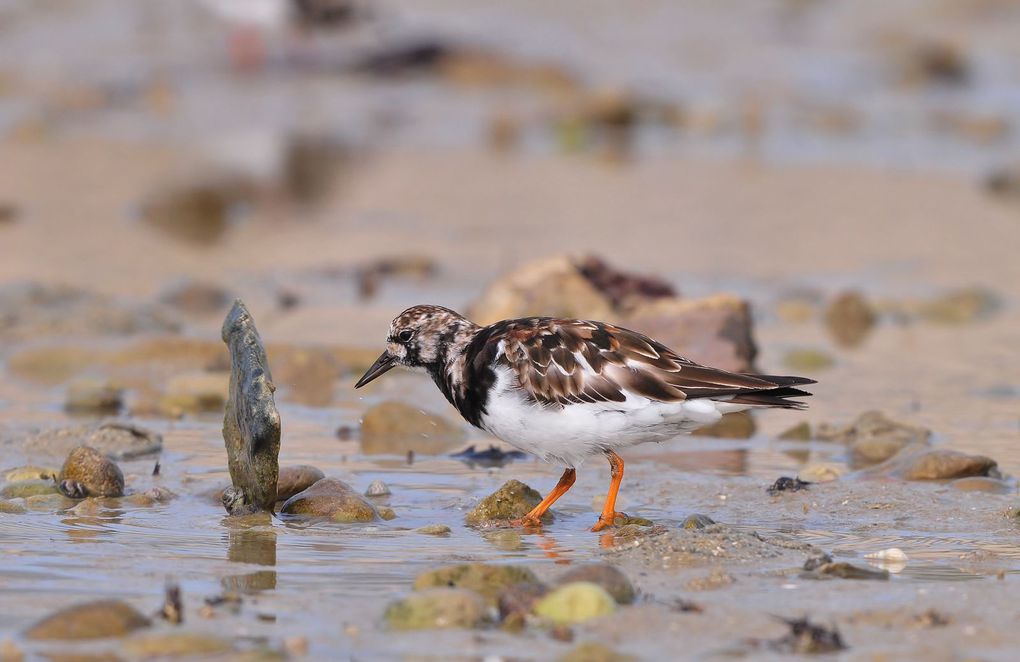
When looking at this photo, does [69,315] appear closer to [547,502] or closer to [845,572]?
[547,502]

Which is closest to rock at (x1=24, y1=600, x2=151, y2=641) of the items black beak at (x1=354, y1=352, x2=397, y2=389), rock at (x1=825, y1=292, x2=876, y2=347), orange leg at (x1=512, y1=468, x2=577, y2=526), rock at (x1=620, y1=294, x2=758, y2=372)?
orange leg at (x1=512, y1=468, x2=577, y2=526)

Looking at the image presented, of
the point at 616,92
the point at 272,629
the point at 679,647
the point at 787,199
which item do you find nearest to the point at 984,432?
the point at 679,647

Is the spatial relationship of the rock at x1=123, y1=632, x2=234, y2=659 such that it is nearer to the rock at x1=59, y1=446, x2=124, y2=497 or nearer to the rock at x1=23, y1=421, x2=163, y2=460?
the rock at x1=59, y1=446, x2=124, y2=497

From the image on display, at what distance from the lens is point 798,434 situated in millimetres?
6863

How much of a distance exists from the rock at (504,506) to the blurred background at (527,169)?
2.04 meters

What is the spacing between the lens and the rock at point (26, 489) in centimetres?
545

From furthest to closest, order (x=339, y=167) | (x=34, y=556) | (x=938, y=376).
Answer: (x=339, y=167), (x=938, y=376), (x=34, y=556)

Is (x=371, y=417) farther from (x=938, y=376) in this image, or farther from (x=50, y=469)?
(x=938, y=376)

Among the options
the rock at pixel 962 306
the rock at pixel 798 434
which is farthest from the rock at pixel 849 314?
the rock at pixel 798 434

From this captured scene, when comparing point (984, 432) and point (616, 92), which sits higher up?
point (616, 92)

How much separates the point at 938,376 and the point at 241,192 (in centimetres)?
667

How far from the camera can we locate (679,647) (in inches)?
155

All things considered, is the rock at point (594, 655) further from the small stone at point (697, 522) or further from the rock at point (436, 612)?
the small stone at point (697, 522)

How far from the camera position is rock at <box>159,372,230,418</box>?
7066 millimetres
